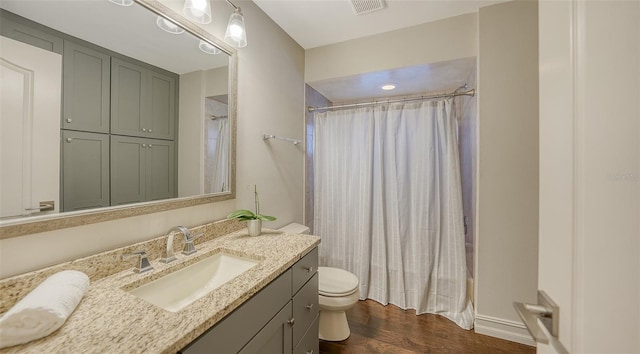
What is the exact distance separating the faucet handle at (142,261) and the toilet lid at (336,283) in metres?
1.11

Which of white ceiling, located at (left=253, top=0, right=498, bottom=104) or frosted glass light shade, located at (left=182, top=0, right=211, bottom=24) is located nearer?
frosted glass light shade, located at (left=182, top=0, right=211, bottom=24)

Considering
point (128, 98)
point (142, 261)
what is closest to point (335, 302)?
point (142, 261)

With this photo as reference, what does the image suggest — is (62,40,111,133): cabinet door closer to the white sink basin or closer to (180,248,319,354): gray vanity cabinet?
the white sink basin

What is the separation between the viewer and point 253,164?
1.79 meters

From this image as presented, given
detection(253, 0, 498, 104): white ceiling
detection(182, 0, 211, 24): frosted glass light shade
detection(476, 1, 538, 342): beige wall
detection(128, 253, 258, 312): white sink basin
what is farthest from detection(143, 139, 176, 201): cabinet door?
detection(476, 1, 538, 342): beige wall

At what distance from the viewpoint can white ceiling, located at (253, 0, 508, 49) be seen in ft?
5.86

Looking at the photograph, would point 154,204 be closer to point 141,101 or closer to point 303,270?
point 141,101

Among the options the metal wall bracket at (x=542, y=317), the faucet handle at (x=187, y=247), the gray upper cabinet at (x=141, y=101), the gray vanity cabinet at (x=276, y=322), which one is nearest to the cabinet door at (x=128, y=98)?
the gray upper cabinet at (x=141, y=101)

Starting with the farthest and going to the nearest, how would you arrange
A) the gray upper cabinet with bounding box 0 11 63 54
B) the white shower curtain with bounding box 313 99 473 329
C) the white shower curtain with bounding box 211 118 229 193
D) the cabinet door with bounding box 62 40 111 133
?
the white shower curtain with bounding box 313 99 473 329, the white shower curtain with bounding box 211 118 229 193, the cabinet door with bounding box 62 40 111 133, the gray upper cabinet with bounding box 0 11 63 54

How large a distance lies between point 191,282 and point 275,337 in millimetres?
455

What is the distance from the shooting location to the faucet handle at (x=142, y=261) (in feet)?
3.22

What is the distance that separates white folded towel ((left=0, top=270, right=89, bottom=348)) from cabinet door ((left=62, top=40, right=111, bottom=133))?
0.54m

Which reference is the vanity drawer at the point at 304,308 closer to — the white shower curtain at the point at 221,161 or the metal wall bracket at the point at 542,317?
the white shower curtain at the point at 221,161

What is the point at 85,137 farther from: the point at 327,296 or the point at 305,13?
the point at 305,13
